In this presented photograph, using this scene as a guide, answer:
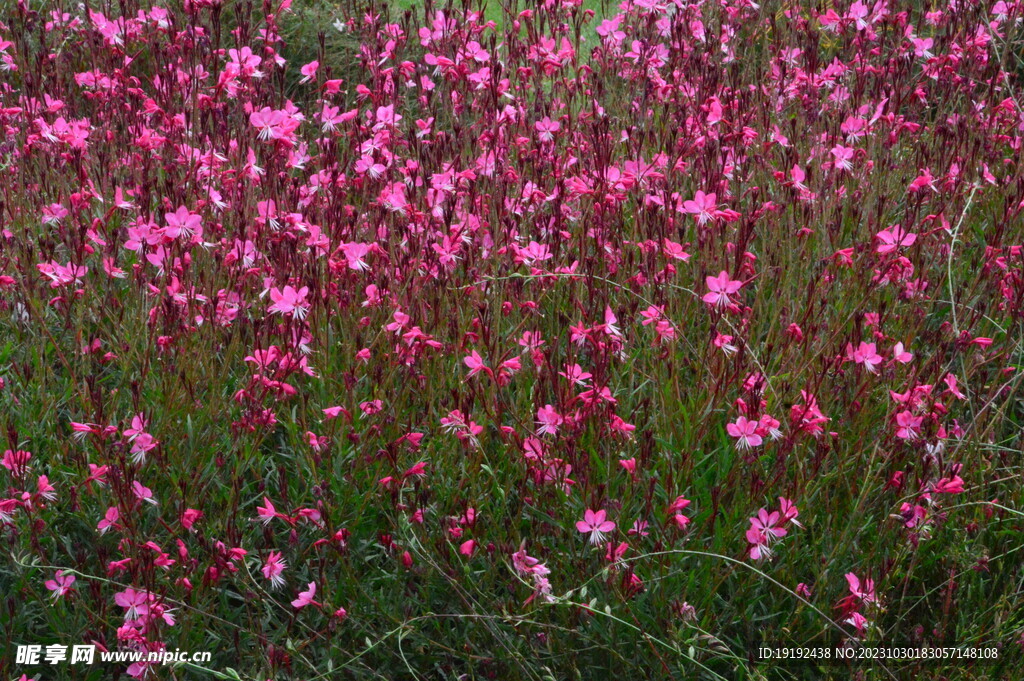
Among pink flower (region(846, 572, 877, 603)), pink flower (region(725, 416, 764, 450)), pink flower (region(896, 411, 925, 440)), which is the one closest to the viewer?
pink flower (region(846, 572, 877, 603))

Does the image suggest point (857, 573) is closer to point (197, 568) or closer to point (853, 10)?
point (197, 568)

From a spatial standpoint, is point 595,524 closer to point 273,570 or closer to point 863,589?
point 863,589

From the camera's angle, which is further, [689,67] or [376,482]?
[689,67]

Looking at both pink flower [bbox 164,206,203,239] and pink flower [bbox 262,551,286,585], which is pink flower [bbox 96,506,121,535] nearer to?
pink flower [bbox 262,551,286,585]

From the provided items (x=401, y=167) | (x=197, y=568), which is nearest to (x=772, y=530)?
(x=197, y=568)

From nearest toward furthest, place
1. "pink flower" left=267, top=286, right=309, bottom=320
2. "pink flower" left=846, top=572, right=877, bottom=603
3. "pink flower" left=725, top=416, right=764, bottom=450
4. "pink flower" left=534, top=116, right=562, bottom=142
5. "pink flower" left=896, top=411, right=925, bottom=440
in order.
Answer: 1. "pink flower" left=846, top=572, right=877, bottom=603
2. "pink flower" left=725, top=416, right=764, bottom=450
3. "pink flower" left=896, top=411, right=925, bottom=440
4. "pink flower" left=267, top=286, right=309, bottom=320
5. "pink flower" left=534, top=116, right=562, bottom=142

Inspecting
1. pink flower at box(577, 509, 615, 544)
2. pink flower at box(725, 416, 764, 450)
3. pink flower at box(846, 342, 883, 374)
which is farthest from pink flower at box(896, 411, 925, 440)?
pink flower at box(577, 509, 615, 544)

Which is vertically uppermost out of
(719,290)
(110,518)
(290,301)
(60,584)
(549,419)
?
(719,290)

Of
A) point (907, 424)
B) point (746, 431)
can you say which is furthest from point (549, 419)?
point (907, 424)

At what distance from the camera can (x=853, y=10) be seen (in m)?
3.47

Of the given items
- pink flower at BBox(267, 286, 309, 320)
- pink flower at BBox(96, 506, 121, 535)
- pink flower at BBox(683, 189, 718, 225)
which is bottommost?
pink flower at BBox(96, 506, 121, 535)

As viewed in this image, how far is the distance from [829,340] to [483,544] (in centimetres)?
101

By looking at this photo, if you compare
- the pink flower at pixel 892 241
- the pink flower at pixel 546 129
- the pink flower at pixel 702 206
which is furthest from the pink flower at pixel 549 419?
Result: the pink flower at pixel 546 129

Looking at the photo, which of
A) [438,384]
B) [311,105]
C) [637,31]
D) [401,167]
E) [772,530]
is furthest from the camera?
[311,105]
